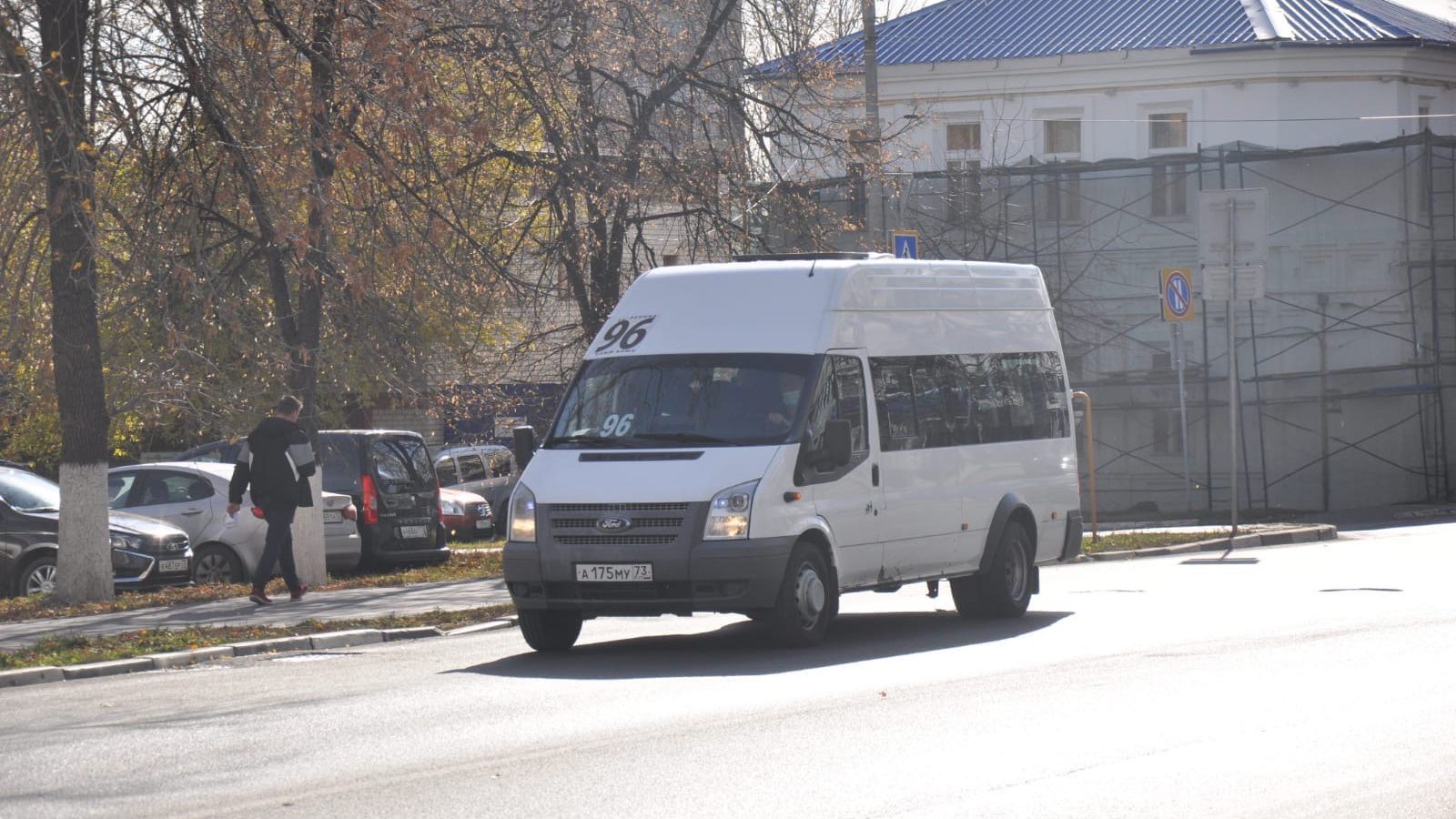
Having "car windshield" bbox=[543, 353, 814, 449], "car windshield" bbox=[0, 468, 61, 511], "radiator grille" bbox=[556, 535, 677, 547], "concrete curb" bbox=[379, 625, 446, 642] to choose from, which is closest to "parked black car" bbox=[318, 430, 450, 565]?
"car windshield" bbox=[0, 468, 61, 511]

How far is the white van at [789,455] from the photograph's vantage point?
11602 mm

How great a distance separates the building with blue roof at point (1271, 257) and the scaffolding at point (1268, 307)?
4cm

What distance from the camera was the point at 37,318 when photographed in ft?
50.8

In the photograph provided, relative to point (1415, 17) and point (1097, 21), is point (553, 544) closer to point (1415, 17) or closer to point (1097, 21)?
point (1097, 21)

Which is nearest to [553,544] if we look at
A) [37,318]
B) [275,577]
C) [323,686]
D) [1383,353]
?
[323,686]

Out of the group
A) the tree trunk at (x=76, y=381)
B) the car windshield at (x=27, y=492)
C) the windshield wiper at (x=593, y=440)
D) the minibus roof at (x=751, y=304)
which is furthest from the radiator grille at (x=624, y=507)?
the car windshield at (x=27, y=492)

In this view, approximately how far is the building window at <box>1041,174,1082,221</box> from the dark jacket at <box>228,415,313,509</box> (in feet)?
64.9

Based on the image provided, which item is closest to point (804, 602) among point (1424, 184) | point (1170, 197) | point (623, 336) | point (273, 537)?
point (623, 336)

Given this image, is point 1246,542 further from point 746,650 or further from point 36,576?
point 36,576

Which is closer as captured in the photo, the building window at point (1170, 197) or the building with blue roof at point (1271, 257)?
the building with blue roof at point (1271, 257)

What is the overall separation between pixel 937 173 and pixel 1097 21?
416 inches

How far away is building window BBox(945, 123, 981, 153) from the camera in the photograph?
40.8 m

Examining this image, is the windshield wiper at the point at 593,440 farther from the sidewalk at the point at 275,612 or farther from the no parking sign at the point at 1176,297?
the no parking sign at the point at 1176,297

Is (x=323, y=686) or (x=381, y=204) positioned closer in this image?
(x=323, y=686)
